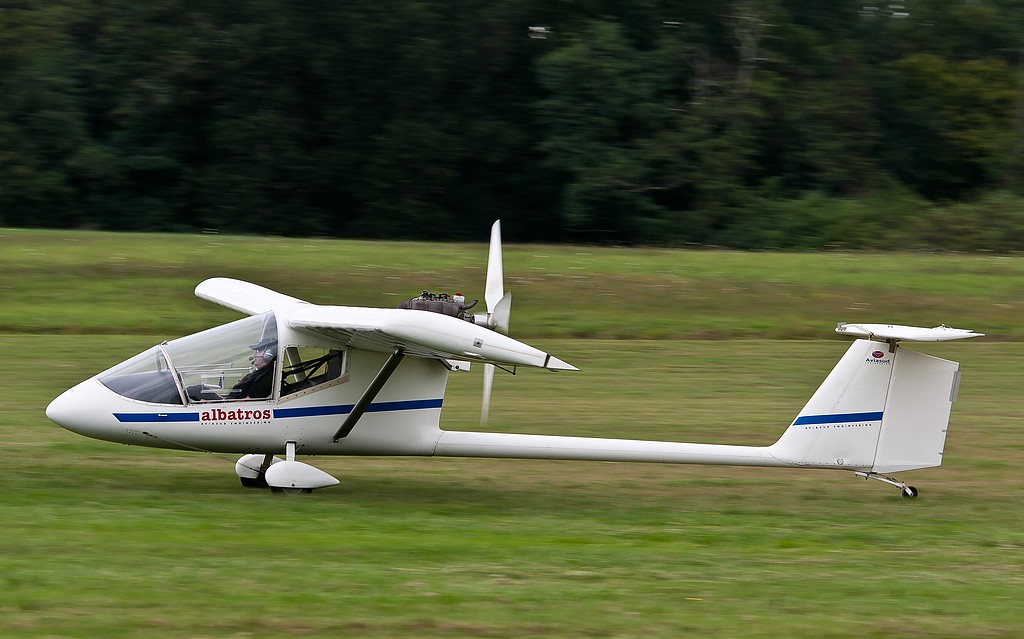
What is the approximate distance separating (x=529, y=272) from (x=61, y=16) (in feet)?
101

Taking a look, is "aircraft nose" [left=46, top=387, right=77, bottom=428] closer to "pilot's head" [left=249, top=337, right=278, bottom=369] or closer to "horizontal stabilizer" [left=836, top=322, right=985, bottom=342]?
"pilot's head" [left=249, top=337, right=278, bottom=369]

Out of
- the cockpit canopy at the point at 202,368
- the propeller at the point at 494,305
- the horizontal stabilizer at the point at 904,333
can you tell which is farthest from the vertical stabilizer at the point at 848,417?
the cockpit canopy at the point at 202,368

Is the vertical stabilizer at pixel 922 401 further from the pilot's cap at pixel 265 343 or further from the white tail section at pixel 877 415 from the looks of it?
the pilot's cap at pixel 265 343

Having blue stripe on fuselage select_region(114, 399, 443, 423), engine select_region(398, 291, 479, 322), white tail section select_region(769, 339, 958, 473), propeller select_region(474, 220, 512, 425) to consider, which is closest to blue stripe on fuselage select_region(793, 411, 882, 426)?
white tail section select_region(769, 339, 958, 473)

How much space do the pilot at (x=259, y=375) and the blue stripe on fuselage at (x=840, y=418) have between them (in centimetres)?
518

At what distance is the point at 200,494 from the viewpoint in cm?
1178

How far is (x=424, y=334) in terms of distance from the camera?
10.4m

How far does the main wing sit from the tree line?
118 ft

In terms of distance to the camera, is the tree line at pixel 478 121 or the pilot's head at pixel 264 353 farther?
the tree line at pixel 478 121

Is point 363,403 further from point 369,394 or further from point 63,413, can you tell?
point 63,413

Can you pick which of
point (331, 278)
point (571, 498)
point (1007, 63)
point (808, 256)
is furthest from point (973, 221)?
point (571, 498)

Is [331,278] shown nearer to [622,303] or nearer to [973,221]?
[622,303]

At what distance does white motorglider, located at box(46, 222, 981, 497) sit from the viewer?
11.5m

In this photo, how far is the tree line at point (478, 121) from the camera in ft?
158
